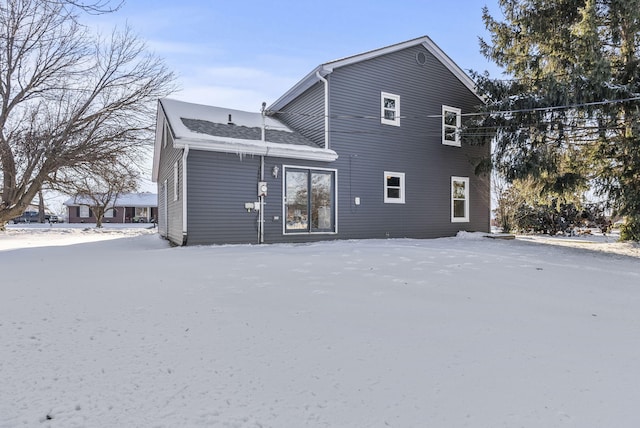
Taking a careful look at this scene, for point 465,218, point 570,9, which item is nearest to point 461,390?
point 465,218

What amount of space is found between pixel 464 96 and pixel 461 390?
13027 mm

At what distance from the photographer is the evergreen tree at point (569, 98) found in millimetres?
9391

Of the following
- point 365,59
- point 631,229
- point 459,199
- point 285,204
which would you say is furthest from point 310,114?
point 631,229

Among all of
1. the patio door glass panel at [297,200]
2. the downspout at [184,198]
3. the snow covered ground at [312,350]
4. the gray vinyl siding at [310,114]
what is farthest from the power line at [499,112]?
the snow covered ground at [312,350]

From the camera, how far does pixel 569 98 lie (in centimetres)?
959

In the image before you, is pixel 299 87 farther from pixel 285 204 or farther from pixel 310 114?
pixel 285 204

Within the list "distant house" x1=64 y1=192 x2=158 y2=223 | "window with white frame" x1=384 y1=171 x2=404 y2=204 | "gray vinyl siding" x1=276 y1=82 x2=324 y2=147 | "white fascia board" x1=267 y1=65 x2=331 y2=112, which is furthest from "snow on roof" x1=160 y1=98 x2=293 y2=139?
"distant house" x1=64 y1=192 x2=158 y2=223

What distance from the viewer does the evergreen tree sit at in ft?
30.8

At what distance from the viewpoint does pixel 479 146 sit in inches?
516

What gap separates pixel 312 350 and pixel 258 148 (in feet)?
23.8

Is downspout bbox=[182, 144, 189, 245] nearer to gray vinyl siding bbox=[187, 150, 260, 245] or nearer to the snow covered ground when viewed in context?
gray vinyl siding bbox=[187, 150, 260, 245]

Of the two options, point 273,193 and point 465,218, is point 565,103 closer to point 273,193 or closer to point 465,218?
point 465,218

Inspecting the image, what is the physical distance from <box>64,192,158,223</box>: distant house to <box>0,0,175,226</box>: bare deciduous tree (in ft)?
74.4

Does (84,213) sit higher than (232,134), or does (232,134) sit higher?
(232,134)
